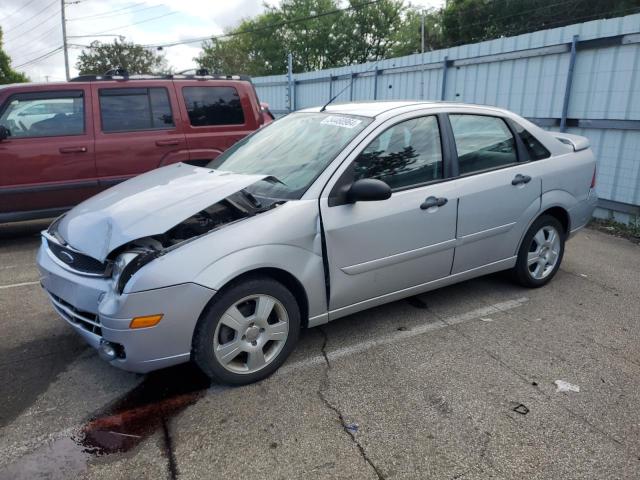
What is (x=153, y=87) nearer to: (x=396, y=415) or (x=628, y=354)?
(x=396, y=415)

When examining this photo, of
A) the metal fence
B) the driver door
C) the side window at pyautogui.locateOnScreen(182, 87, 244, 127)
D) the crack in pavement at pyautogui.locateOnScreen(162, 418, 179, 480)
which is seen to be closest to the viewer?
the crack in pavement at pyautogui.locateOnScreen(162, 418, 179, 480)

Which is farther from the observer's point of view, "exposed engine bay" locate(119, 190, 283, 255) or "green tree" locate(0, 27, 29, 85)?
"green tree" locate(0, 27, 29, 85)

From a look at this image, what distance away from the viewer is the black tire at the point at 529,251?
4.32 m

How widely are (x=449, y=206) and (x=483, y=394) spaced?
1373 millimetres

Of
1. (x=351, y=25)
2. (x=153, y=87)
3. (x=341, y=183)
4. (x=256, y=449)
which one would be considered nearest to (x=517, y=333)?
(x=341, y=183)

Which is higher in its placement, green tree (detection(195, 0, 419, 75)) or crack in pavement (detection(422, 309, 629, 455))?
green tree (detection(195, 0, 419, 75))

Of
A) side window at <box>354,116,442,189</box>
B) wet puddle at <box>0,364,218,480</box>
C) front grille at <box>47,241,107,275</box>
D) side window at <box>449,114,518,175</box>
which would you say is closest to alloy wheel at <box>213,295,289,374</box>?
wet puddle at <box>0,364,218,480</box>

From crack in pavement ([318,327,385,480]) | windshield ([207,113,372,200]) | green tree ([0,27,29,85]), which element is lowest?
crack in pavement ([318,327,385,480])

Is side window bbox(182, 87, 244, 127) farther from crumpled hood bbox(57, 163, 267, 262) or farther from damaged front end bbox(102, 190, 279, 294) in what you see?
damaged front end bbox(102, 190, 279, 294)

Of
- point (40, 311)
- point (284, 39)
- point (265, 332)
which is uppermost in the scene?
point (284, 39)

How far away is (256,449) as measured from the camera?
98.3 inches

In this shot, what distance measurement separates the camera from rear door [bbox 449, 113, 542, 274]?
3.84m

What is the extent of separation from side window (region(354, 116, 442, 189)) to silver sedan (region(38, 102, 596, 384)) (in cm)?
1

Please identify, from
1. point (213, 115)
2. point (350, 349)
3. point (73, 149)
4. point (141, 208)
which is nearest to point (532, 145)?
point (350, 349)
